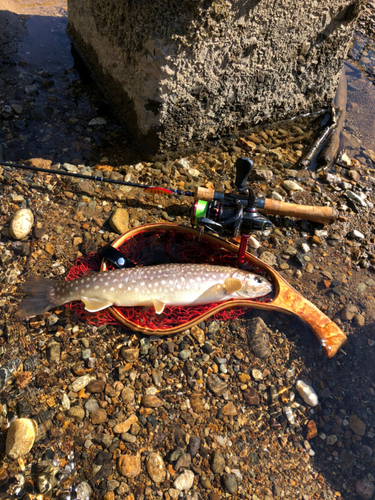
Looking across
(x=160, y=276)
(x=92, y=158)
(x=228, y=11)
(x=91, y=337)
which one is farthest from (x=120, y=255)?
(x=228, y=11)

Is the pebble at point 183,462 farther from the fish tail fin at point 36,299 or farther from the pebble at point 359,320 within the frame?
the pebble at point 359,320

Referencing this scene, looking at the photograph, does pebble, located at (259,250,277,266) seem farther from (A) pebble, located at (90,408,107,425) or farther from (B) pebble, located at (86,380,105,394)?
(A) pebble, located at (90,408,107,425)

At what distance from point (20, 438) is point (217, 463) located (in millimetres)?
1644

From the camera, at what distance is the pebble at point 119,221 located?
436 centimetres

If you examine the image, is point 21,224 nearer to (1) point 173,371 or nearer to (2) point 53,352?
(2) point 53,352

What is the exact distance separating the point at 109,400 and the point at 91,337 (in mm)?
646

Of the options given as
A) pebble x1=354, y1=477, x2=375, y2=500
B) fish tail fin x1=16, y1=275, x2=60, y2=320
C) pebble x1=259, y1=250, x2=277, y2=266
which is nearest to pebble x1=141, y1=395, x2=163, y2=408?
fish tail fin x1=16, y1=275, x2=60, y2=320

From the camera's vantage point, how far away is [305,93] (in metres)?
6.21

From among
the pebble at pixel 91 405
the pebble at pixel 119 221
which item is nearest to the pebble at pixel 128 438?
the pebble at pixel 91 405

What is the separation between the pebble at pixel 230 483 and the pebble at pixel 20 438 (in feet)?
5.34

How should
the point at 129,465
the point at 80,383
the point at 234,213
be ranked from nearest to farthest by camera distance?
the point at 129,465, the point at 80,383, the point at 234,213

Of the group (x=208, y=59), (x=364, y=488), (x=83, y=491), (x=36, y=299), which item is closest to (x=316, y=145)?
(x=208, y=59)

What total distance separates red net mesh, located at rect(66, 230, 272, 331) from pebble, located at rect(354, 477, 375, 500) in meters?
1.81

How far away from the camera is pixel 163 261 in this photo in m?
4.16
